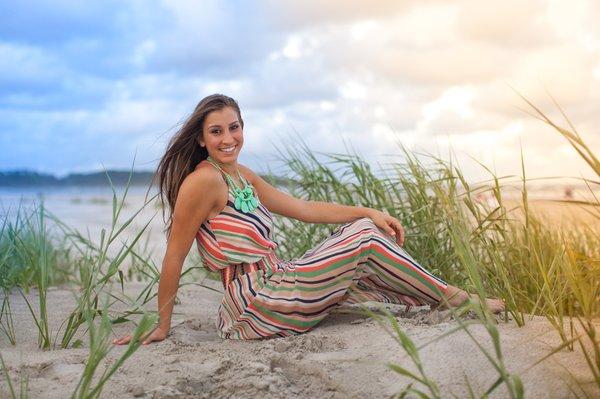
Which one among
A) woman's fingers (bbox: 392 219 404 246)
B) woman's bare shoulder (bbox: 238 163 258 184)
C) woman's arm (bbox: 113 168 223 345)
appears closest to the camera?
woman's arm (bbox: 113 168 223 345)

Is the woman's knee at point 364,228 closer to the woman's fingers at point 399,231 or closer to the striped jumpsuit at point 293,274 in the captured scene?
the striped jumpsuit at point 293,274

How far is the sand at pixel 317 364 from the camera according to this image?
2156mm

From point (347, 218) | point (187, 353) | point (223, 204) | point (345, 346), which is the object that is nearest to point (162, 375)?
point (187, 353)

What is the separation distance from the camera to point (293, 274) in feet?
9.66

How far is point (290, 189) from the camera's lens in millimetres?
4516

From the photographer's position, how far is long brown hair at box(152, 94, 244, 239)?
10.2ft

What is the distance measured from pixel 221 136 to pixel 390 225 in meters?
0.84

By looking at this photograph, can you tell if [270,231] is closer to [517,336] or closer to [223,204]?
[223,204]

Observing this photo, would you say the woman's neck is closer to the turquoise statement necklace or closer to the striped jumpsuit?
the turquoise statement necklace

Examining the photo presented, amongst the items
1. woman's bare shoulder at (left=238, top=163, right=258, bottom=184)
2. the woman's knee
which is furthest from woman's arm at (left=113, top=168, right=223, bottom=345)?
the woman's knee

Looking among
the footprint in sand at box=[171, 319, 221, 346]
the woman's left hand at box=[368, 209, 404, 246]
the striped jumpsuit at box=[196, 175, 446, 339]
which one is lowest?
the footprint in sand at box=[171, 319, 221, 346]

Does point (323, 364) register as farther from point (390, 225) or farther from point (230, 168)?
point (230, 168)

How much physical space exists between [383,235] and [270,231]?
1.61 ft

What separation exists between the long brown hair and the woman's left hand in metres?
0.79
